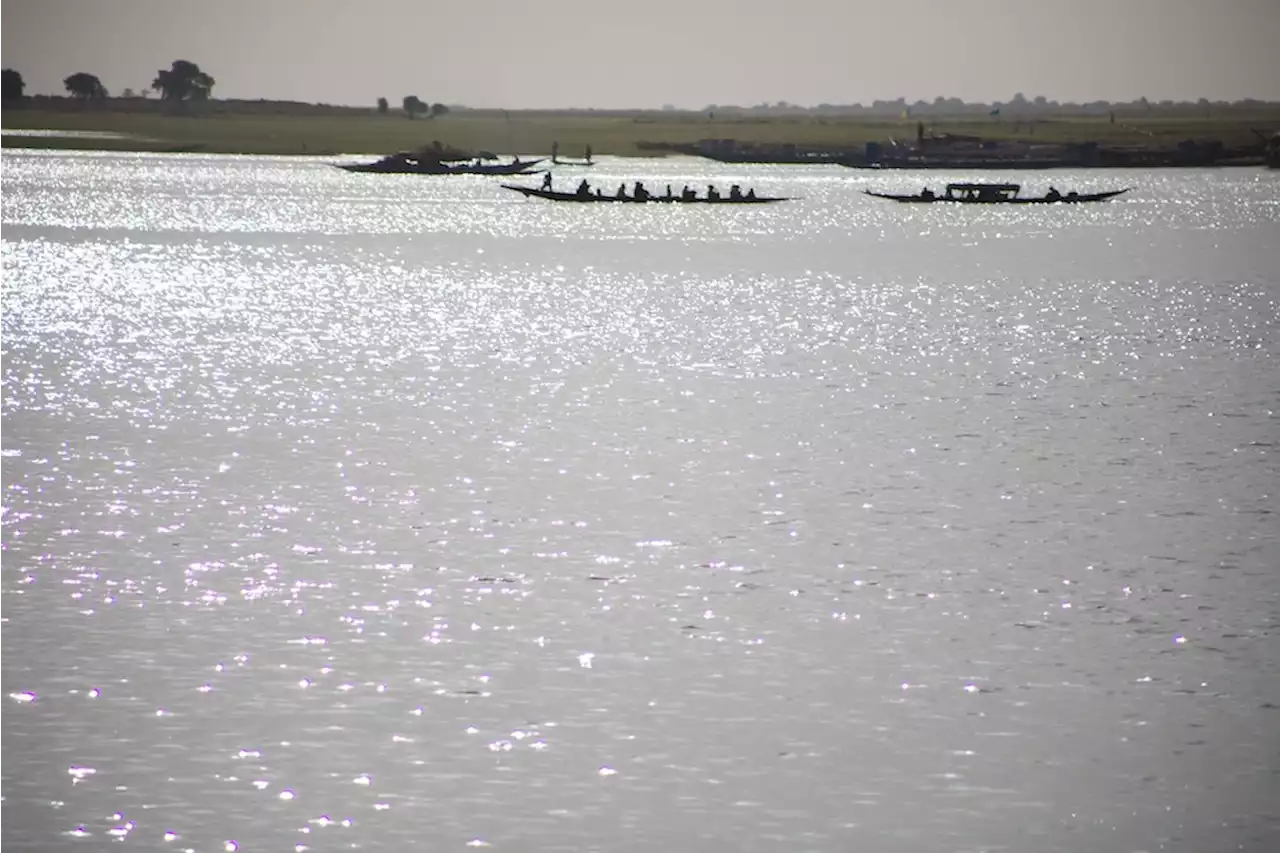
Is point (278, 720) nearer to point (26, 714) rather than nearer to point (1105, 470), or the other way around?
point (26, 714)

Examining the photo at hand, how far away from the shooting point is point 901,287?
7919 centimetres

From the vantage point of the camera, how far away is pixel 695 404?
39969 millimetres

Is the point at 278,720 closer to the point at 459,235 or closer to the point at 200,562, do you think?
the point at 200,562

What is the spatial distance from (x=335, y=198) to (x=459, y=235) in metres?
70.1

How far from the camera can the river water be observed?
1542 centimetres

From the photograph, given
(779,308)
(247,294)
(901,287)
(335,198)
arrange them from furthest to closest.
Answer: (335,198) < (901,287) < (247,294) < (779,308)

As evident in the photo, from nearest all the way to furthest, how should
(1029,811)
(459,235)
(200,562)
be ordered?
1. (1029,811)
2. (200,562)
3. (459,235)

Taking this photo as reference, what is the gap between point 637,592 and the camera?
74.0 feet

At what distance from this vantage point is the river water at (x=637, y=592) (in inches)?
607

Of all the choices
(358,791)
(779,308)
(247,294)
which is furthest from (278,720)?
(247,294)

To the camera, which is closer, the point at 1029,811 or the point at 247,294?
the point at 1029,811

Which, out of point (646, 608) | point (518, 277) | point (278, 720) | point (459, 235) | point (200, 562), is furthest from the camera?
point (459, 235)

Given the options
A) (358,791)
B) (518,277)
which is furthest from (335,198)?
(358,791)

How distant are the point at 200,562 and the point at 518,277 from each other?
6143 centimetres
